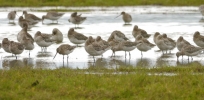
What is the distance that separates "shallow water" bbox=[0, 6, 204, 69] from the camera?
16.7m

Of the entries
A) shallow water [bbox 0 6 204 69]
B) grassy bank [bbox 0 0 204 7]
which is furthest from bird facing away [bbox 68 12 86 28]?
grassy bank [bbox 0 0 204 7]

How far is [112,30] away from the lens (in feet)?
84.0

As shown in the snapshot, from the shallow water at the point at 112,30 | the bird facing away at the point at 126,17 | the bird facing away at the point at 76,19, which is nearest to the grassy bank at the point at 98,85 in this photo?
the shallow water at the point at 112,30

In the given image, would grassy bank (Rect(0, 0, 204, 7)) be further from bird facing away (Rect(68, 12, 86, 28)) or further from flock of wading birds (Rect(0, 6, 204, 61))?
flock of wading birds (Rect(0, 6, 204, 61))

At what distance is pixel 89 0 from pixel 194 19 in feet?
42.2

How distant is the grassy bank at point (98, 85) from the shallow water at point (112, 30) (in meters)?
2.34

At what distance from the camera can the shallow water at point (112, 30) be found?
54.7 ft

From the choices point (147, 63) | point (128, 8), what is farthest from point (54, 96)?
point (128, 8)

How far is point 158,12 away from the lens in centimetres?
3531

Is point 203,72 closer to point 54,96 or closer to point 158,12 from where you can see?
point 54,96

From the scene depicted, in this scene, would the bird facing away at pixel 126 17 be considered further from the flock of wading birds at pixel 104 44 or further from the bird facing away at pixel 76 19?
the flock of wading birds at pixel 104 44

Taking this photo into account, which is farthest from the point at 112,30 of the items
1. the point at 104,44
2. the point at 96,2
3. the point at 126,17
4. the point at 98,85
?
the point at 96,2

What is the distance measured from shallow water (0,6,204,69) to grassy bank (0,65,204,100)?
7.68 ft

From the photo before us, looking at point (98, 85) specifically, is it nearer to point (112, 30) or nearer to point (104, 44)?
point (104, 44)
